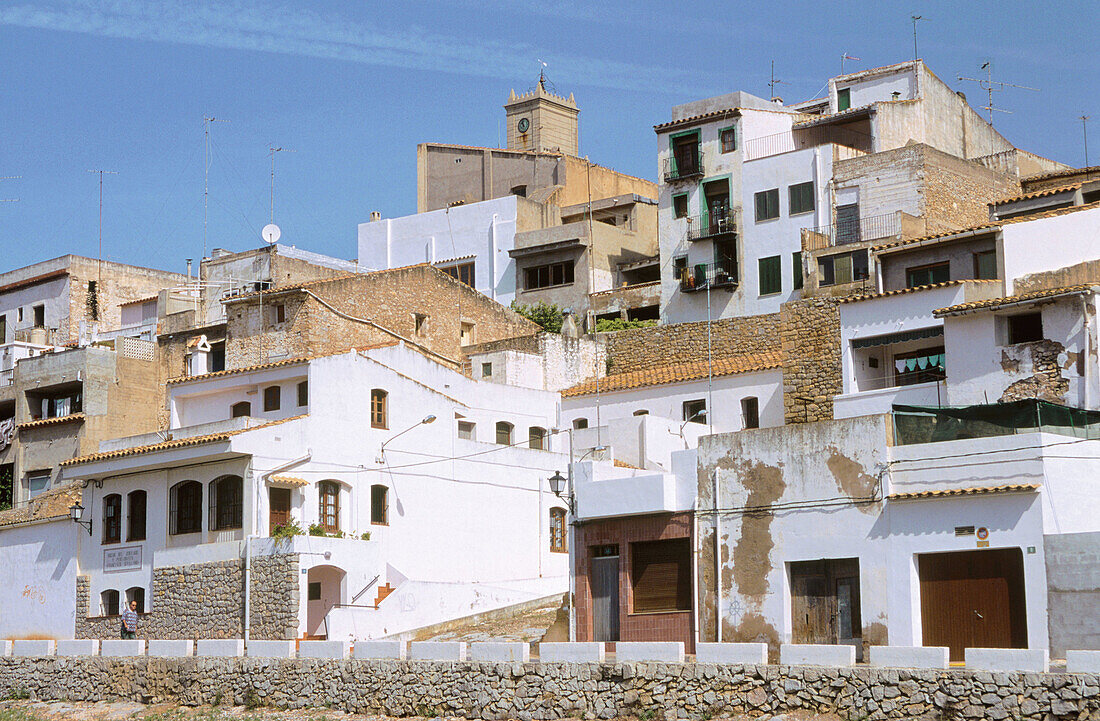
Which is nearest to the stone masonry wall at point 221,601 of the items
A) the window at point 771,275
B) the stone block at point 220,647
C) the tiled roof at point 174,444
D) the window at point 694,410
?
the stone block at point 220,647

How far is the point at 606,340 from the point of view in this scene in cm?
5459

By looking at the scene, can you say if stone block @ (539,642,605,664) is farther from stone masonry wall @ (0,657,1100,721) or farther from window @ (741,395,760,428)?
window @ (741,395,760,428)

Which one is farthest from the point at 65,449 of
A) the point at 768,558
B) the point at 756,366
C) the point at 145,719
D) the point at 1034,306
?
the point at 1034,306

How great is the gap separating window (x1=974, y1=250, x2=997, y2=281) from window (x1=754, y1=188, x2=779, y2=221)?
17790 millimetres

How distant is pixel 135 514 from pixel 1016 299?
24959 millimetres

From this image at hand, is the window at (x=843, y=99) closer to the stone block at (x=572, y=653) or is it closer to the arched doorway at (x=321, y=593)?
the arched doorway at (x=321, y=593)

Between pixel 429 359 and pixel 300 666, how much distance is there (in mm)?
15282

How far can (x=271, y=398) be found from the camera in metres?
42.8

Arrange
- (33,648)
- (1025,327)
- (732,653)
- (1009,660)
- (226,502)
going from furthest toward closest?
1. (226,502)
2. (33,648)
3. (1025,327)
4. (732,653)
5. (1009,660)

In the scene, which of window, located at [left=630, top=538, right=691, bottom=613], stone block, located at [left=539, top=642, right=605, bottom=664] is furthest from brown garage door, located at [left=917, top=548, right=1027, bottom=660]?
stone block, located at [left=539, top=642, right=605, bottom=664]

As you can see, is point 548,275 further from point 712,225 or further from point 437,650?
point 437,650

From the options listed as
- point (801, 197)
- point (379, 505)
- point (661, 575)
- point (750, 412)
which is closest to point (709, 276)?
point (801, 197)

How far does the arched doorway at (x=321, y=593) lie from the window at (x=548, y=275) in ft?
86.4

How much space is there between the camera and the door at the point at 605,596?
32188 millimetres
